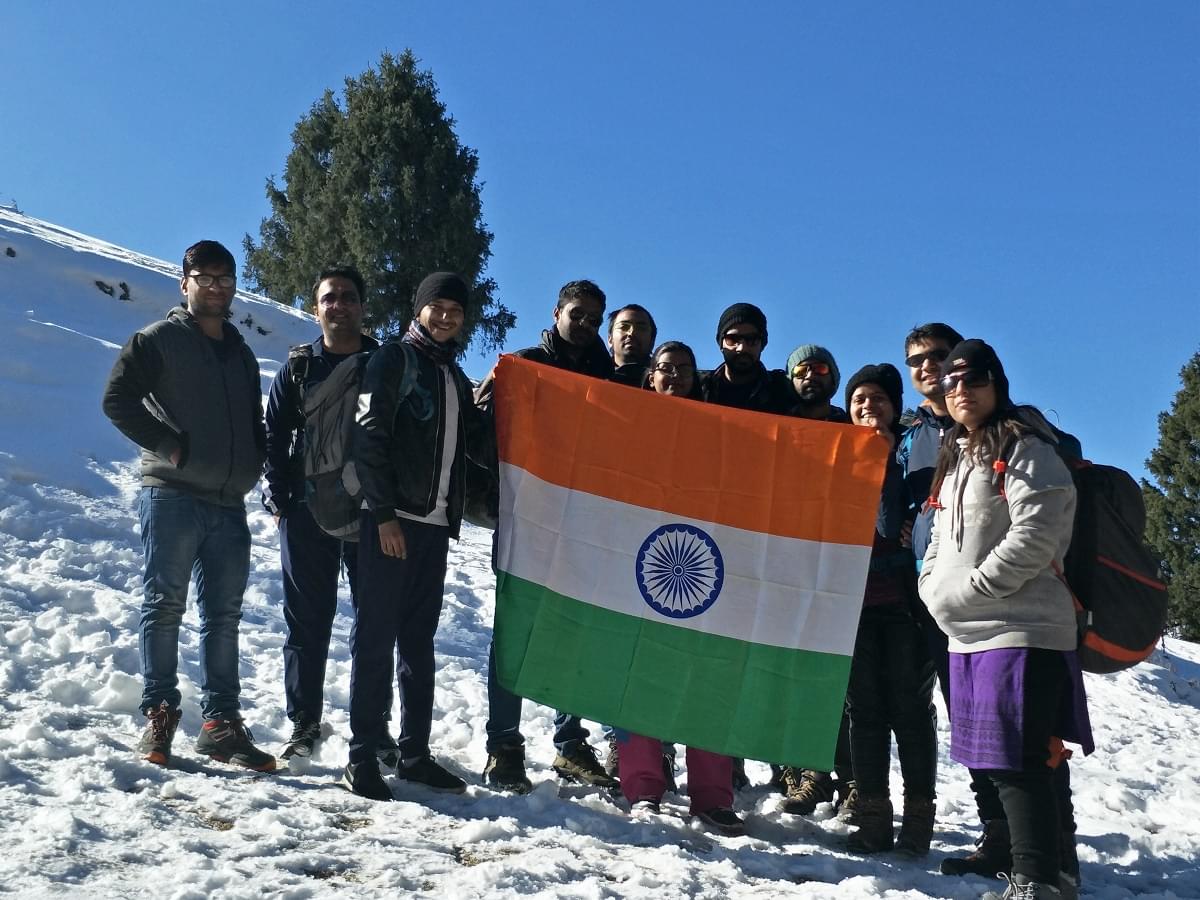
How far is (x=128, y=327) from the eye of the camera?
16125 mm

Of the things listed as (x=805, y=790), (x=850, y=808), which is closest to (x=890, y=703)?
(x=850, y=808)

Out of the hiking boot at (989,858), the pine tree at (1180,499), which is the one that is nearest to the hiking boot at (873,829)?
the hiking boot at (989,858)

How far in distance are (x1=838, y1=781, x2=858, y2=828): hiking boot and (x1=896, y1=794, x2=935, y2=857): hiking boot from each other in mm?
215

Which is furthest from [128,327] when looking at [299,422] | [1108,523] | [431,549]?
[1108,523]

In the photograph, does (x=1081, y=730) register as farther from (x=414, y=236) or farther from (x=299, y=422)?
(x=414, y=236)

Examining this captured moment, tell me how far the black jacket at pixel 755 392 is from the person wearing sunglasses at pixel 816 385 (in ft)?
0.22

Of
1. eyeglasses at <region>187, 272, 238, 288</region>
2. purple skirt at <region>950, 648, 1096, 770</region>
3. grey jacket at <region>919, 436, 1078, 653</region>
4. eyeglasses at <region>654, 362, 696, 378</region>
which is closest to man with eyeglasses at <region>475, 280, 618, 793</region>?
eyeglasses at <region>654, 362, 696, 378</region>

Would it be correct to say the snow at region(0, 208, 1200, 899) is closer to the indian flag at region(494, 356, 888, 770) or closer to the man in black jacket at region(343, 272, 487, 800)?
the man in black jacket at region(343, 272, 487, 800)

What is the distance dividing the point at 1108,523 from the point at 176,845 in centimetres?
367

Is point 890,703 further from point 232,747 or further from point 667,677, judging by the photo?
point 232,747

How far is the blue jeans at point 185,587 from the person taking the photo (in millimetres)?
4621

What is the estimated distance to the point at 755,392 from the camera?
5.29 meters

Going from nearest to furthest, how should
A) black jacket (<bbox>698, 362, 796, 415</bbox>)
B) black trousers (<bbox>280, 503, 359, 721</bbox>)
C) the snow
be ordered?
the snow, black trousers (<bbox>280, 503, 359, 721</bbox>), black jacket (<bbox>698, 362, 796, 415</bbox>)

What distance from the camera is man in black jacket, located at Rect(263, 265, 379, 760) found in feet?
16.8
